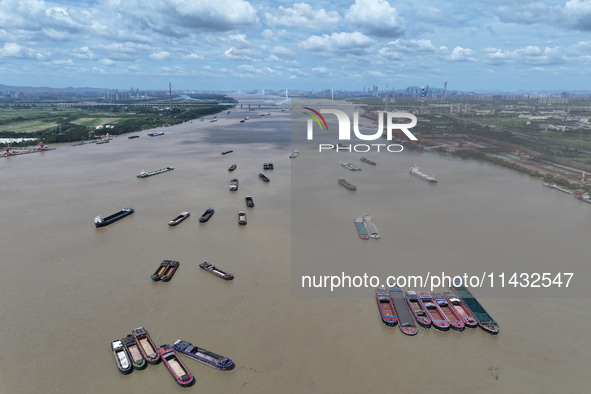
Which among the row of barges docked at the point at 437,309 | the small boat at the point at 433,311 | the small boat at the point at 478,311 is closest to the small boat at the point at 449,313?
the row of barges docked at the point at 437,309

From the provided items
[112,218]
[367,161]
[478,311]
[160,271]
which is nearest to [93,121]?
[367,161]

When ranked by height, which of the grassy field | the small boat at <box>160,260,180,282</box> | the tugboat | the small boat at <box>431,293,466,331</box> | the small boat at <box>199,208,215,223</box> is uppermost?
the grassy field

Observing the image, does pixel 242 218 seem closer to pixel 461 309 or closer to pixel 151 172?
pixel 461 309

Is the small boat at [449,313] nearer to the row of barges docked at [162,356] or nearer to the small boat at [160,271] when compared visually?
the row of barges docked at [162,356]

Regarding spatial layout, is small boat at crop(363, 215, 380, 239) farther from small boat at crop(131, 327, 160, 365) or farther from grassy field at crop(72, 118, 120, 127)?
grassy field at crop(72, 118, 120, 127)

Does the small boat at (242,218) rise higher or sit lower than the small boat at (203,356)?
higher

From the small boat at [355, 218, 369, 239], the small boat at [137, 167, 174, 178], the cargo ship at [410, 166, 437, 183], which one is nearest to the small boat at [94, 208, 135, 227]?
the small boat at [137, 167, 174, 178]

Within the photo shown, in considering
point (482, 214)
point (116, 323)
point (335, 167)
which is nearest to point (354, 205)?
point (482, 214)
